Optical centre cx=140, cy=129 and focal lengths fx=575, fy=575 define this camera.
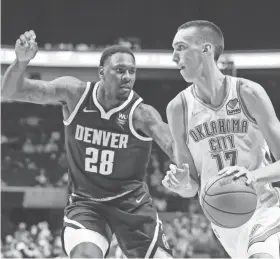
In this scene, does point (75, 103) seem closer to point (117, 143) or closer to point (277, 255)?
point (117, 143)

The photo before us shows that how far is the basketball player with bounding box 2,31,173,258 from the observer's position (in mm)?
3746

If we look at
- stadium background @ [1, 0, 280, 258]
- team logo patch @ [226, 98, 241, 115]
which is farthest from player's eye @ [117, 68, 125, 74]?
stadium background @ [1, 0, 280, 258]

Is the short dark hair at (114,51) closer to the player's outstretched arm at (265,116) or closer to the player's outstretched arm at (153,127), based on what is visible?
the player's outstretched arm at (153,127)

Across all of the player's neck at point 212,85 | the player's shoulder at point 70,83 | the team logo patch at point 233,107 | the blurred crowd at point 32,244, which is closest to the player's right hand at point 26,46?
the player's shoulder at point 70,83

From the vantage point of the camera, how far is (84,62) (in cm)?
1367

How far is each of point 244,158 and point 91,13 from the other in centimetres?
1178

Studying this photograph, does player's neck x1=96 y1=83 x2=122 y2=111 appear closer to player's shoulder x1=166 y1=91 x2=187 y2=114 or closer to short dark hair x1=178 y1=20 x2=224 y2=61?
player's shoulder x1=166 y1=91 x2=187 y2=114

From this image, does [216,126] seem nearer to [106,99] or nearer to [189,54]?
[189,54]

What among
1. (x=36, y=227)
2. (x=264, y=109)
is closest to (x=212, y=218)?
(x=264, y=109)

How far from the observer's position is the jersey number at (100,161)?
3805mm

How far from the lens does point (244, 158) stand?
339cm

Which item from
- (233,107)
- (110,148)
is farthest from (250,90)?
(110,148)

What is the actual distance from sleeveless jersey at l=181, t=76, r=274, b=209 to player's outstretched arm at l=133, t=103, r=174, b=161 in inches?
11.5

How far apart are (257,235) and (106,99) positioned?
142 cm
